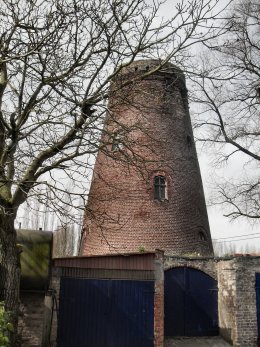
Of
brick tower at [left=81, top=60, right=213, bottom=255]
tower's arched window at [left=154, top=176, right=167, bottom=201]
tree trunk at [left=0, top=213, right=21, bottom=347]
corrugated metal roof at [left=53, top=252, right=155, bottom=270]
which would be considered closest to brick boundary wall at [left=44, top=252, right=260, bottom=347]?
corrugated metal roof at [left=53, top=252, right=155, bottom=270]

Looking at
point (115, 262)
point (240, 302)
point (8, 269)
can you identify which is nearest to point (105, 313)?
point (115, 262)

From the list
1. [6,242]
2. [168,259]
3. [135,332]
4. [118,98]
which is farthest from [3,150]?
[168,259]

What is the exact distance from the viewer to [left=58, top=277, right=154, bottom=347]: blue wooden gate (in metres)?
10.4

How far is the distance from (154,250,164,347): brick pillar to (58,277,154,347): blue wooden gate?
0.12 meters

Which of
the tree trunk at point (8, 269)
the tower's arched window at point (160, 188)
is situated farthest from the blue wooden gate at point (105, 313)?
the tower's arched window at point (160, 188)

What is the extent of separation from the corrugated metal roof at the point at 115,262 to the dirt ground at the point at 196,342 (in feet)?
7.74

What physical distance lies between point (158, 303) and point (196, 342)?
245 cm

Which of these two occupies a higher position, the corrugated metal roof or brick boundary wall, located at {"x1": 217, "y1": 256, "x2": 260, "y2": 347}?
the corrugated metal roof

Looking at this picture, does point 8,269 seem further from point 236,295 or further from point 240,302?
point 240,302

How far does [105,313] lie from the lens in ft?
35.3

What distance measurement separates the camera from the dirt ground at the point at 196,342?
12016mm

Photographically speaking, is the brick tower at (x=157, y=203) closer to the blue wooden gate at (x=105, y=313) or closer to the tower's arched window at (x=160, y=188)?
the tower's arched window at (x=160, y=188)

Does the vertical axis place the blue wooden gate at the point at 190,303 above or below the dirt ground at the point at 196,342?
above

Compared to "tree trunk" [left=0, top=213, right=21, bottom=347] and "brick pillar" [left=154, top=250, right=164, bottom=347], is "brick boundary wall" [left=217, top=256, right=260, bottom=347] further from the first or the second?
"tree trunk" [left=0, top=213, right=21, bottom=347]
